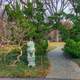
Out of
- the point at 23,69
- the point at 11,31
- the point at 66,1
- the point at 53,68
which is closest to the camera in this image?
the point at 23,69

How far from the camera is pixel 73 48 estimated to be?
2178cm

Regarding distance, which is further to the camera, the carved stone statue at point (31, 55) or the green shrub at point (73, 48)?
the green shrub at point (73, 48)

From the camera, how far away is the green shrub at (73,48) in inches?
847

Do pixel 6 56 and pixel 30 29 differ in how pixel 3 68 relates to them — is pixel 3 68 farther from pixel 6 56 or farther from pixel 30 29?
pixel 30 29

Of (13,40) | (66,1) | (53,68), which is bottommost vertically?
(53,68)

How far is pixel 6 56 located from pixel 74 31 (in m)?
7.59

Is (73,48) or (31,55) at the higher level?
(73,48)

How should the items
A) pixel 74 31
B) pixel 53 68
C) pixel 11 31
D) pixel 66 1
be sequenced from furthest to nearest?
pixel 66 1 → pixel 74 31 → pixel 11 31 → pixel 53 68

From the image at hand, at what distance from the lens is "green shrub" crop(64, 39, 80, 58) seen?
847 inches

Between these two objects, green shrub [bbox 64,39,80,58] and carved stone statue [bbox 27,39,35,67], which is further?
green shrub [bbox 64,39,80,58]

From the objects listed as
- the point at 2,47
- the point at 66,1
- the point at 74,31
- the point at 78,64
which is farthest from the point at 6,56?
the point at 66,1

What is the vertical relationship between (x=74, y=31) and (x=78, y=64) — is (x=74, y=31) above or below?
above

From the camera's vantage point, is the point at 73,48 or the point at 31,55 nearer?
the point at 31,55

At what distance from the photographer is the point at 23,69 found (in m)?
15.8
